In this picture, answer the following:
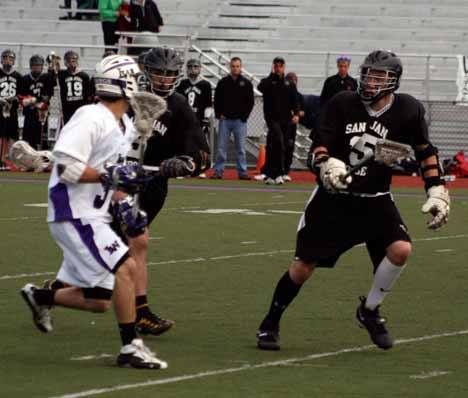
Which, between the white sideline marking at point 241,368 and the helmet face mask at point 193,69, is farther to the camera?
the helmet face mask at point 193,69

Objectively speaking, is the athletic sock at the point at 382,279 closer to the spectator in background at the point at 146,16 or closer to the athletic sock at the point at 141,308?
the athletic sock at the point at 141,308

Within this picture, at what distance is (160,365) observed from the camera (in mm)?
7832

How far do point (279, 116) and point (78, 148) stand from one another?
1547 centimetres

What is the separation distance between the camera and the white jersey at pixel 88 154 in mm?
7660

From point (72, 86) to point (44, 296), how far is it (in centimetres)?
1639

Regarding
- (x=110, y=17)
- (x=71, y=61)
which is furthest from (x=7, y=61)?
(x=110, y=17)

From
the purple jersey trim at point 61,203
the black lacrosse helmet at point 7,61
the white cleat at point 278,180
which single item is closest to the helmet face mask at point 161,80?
the purple jersey trim at point 61,203

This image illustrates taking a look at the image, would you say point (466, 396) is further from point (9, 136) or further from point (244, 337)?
point (9, 136)

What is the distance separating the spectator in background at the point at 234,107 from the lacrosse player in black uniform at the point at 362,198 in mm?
14580

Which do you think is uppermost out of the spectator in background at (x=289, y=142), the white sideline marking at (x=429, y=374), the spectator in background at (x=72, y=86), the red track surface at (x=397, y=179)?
the white sideline marking at (x=429, y=374)

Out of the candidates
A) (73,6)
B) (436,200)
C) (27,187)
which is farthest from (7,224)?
(73,6)

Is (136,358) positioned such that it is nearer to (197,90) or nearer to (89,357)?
(89,357)

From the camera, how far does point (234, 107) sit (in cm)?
2345

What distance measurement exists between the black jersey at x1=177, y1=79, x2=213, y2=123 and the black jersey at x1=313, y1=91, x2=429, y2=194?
1480 centimetres
